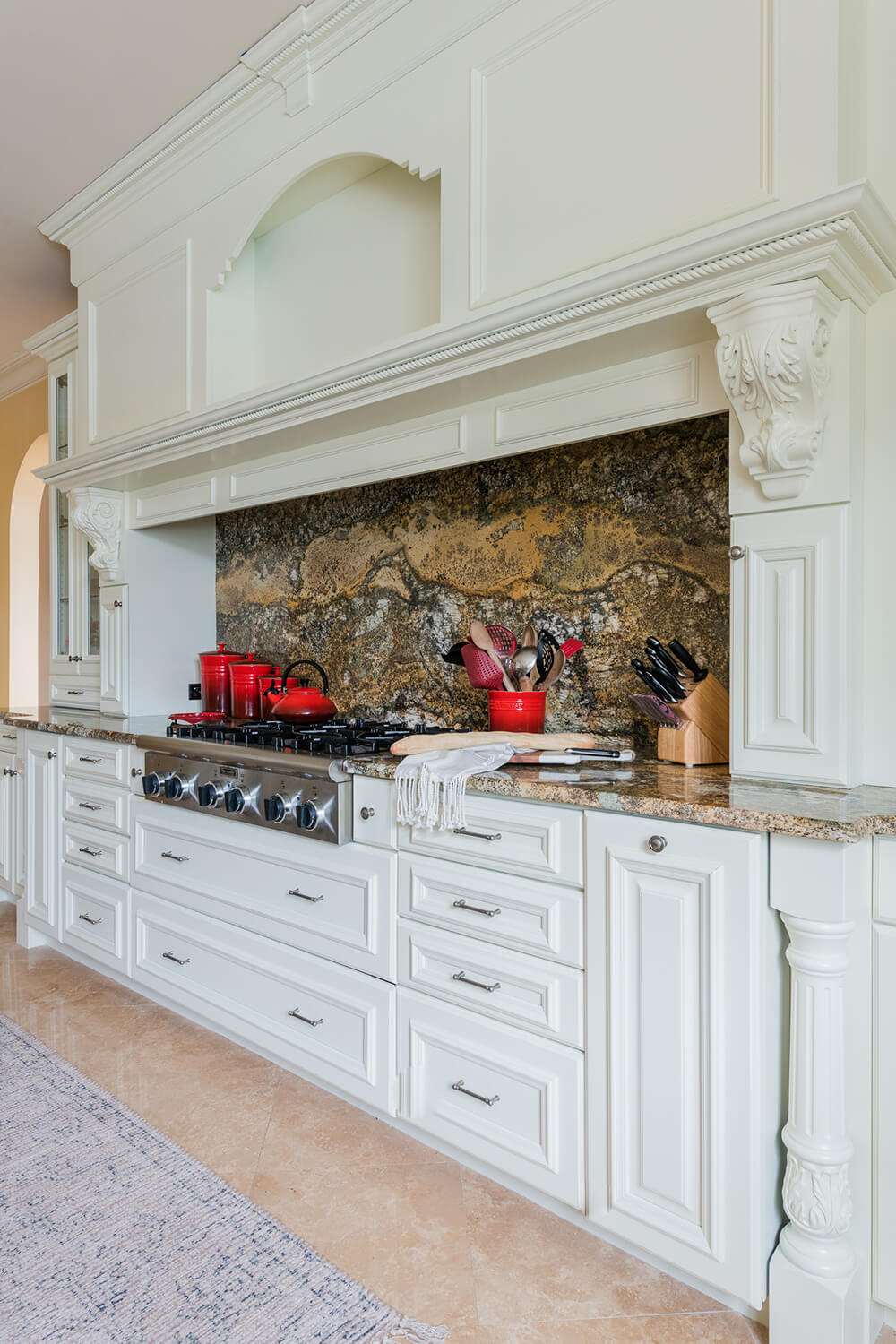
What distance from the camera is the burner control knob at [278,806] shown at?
223 centimetres

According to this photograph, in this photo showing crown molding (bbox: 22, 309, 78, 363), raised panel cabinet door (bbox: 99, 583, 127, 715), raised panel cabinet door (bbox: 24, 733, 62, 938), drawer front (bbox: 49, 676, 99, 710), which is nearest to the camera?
raised panel cabinet door (bbox: 24, 733, 62, 938)

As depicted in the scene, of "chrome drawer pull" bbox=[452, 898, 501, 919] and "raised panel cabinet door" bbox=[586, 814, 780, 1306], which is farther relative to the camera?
"chrome drawer pull" bbox=[452, 898, 501, 919]

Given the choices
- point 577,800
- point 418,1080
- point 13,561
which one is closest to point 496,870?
point 577,800

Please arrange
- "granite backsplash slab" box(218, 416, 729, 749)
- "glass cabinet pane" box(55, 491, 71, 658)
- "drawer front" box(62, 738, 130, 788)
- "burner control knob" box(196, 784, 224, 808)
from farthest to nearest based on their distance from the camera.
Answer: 1. "glass cabinet pane" box(55, 491, 71, 658)
2. "drawer front" box(62, 738, 130, 788)
3. "burner control knob" box(196, 784, 224, 808)
4. "granite backsplash slab" box(218, 416, 729, 749)

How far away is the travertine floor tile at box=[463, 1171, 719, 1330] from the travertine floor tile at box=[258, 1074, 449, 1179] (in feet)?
0.89

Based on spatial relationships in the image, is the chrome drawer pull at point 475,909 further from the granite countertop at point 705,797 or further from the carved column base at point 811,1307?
the carved column base at point 811,1307

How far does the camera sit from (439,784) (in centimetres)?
184

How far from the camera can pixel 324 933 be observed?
7.16 feet

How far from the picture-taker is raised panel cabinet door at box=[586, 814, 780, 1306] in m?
1.41

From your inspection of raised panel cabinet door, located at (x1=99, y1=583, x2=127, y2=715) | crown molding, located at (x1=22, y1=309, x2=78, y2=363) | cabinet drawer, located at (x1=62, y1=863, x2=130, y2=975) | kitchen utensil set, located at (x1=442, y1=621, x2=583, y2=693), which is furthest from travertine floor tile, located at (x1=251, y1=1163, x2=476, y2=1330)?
crown molding, located at (x1=22, y1=309, x2=78, y2=363)

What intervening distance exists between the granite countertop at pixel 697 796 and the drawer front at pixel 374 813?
0.03m

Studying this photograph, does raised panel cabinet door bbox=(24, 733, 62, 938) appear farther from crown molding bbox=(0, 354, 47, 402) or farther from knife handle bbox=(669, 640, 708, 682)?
crown molding bbox=(0, 354, 47, 402)

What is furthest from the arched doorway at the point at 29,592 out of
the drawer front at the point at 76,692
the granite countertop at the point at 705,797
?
the granite countertop at the point at 705,797

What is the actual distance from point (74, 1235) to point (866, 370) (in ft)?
7.60
